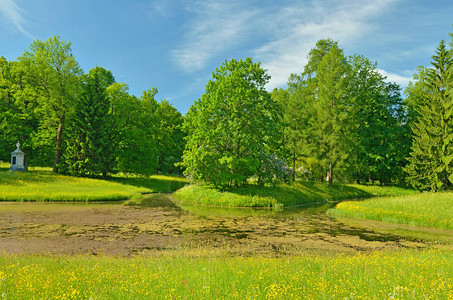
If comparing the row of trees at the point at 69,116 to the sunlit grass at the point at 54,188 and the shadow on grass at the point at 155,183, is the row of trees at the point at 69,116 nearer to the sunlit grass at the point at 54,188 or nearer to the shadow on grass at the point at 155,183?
the shadow on grass at the point at 155,183

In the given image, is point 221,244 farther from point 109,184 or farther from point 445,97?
point 445,97

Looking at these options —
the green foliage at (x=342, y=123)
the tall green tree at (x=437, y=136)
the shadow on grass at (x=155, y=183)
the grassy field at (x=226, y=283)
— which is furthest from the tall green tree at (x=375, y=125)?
the grassy field at (x=226, y=283)

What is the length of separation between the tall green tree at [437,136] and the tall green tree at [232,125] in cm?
2733

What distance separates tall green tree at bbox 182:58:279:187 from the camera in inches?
1275

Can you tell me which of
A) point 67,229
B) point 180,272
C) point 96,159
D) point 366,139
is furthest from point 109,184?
point 366,139

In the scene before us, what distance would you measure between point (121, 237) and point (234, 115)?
20.5 metres

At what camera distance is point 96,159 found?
4831 cm

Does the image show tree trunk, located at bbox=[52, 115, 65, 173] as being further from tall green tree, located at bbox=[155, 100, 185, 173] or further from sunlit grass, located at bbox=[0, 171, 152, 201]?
tall green tree, located at bbox=[155, 100, 185, 173]

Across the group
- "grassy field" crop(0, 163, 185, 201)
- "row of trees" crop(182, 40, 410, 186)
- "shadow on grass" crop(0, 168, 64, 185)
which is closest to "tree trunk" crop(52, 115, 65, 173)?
"grassy field" crop(0, 163, 185, 201)

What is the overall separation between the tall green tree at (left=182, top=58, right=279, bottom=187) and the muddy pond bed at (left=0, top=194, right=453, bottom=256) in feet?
25.4

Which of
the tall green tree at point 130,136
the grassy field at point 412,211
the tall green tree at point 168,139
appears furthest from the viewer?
the tall green tree at point 168,139

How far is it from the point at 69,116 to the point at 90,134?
17.4ft

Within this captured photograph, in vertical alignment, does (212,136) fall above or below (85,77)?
below

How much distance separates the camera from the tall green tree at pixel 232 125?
32.4m
